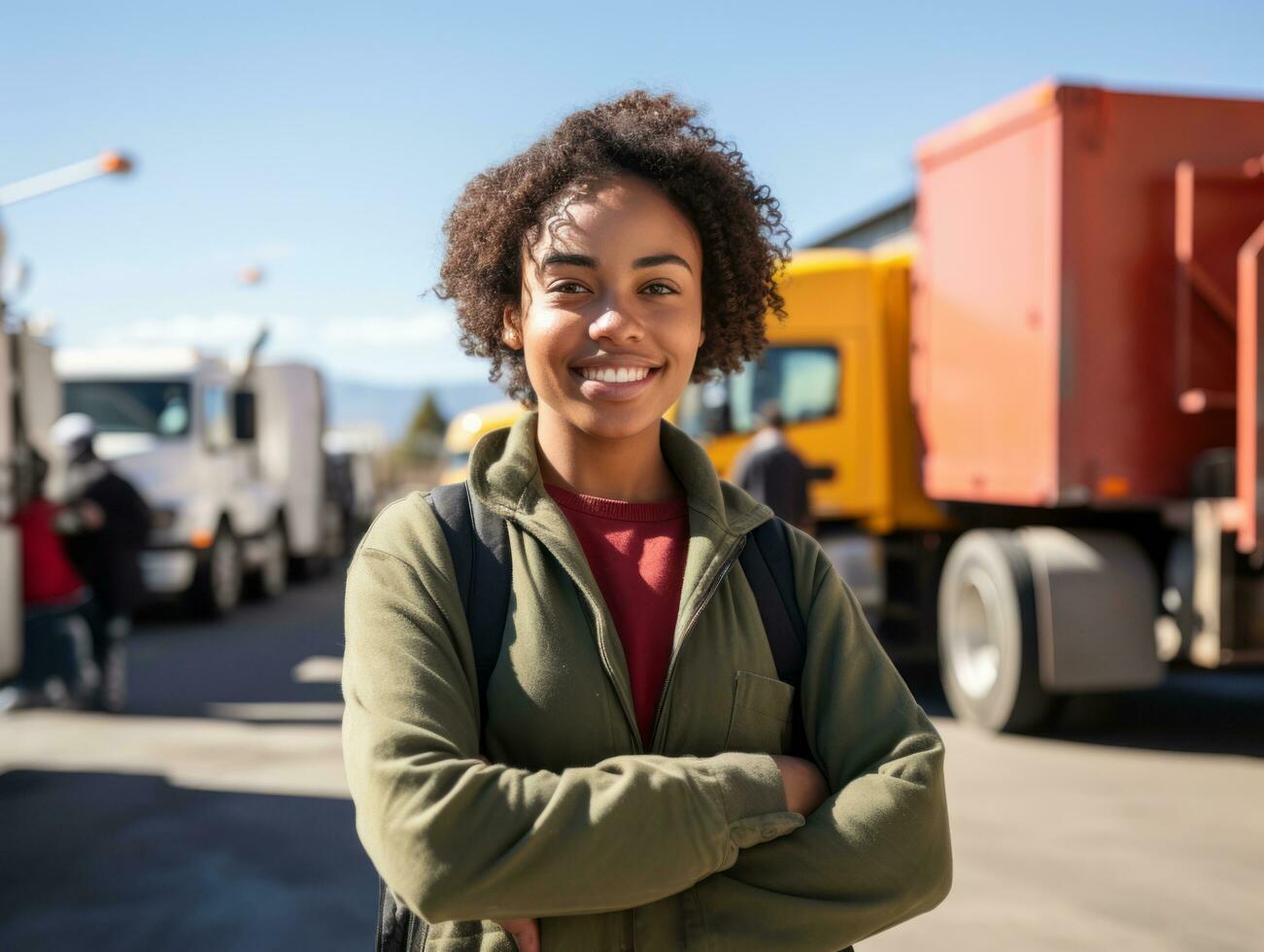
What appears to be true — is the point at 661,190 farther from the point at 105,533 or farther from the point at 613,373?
the point at 105,533

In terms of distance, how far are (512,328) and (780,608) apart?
56 cm

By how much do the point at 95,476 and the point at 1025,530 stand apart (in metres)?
5.88

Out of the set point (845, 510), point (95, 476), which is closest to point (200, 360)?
point (95, 476)

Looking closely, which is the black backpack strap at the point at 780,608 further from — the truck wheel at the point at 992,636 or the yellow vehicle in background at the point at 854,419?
the yellow vehicle in background at the point at 854,419

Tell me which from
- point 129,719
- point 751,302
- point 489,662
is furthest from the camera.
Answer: point 129,719

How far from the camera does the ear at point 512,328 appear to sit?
1.98 m

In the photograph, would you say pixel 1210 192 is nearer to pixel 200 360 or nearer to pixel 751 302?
pixel 751 302

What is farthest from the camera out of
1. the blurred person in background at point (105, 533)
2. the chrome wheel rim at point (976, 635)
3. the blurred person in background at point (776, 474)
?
the blurred person in background at point (105, 533)

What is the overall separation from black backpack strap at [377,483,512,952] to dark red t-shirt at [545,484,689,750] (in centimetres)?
12

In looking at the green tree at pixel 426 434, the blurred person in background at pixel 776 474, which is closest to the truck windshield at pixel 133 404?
the blurred person in background at pixel 776 474

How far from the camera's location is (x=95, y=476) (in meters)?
9.08

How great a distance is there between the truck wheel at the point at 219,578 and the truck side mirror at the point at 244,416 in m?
1.26

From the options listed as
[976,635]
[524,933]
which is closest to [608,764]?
[524,933]

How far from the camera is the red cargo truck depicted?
6.95 meters
